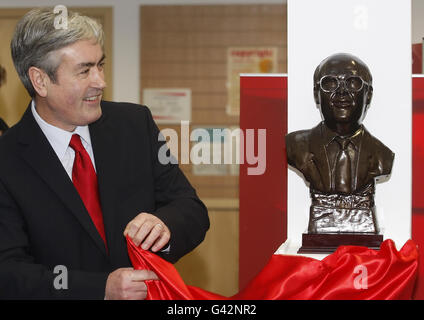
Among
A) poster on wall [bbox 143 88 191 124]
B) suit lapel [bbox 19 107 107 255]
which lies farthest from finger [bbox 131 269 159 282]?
poster on wall [bbox 143 88 191 124]

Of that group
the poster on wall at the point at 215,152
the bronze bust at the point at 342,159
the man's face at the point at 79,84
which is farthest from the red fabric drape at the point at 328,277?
the poster on wall at the point at 215,152

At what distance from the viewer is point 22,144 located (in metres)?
1.99

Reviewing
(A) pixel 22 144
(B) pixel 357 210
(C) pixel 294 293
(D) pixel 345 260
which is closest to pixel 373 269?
(D) pixel 345 260

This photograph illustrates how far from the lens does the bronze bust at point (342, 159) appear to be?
2061mm

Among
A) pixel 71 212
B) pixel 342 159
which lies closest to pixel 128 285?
pixel 71 212

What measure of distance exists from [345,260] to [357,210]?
40 centimetres

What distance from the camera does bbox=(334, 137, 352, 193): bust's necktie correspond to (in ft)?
6.98

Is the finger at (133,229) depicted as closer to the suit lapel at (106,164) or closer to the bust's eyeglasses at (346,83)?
the suit lapel at (106,164)

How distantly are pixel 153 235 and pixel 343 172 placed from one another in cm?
66

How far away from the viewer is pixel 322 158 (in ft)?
7.04

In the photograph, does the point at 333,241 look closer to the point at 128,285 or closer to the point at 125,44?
the point at 128,285

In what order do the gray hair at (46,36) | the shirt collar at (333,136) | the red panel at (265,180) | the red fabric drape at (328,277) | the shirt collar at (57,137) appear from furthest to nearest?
the red panel at (265,180) < the shirt collar at (333,136) < the shirt collar at (57,137) < the gray hair at (46,36) < the red fabric drape at (328,277)

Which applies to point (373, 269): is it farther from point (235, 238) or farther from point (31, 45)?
point (235, 238)

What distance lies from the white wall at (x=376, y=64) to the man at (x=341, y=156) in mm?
101
